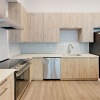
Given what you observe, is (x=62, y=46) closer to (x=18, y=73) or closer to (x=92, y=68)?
(x=92, y=68)

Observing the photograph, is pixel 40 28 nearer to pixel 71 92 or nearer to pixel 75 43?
pixel 75 43

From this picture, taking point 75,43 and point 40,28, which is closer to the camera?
point 40,28

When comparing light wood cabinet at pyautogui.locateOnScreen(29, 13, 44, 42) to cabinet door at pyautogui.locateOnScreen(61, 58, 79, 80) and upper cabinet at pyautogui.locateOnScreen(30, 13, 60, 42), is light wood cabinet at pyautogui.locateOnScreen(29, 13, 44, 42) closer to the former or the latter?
upper cabinet at pyautogui.locateOnScreen(30, 13, 60, 42)

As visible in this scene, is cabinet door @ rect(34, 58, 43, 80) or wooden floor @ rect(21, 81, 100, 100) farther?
cabinet door @ rect(34, 58, 43, 80)

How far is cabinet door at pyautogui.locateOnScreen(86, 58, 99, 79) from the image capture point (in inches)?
219

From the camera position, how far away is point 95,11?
20.9 feet

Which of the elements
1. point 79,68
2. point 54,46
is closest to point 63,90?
point 79,68

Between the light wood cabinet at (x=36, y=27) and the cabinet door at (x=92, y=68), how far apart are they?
1871mm

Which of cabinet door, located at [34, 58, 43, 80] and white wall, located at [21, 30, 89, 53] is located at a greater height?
white wall, located at [21, 30, 89, 53]

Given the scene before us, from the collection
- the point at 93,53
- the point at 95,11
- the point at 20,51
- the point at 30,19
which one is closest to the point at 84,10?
the point at 95,11

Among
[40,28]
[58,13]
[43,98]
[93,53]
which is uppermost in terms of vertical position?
[58,13]

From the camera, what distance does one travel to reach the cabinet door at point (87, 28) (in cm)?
593

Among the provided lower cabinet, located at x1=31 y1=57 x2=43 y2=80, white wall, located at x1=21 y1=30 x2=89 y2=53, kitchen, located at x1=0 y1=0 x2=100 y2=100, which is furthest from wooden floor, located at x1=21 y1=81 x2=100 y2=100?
white wall, located at x1=21 y1=30 x2=89 y2=53

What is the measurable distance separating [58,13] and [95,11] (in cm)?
154
